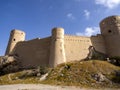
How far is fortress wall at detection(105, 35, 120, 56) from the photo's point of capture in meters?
35.1

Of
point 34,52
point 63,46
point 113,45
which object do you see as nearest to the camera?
point 63,46

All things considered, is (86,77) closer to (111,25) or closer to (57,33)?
(57,33)

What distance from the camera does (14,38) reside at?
40000 millimetres

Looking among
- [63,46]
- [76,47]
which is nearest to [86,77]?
[63,46]

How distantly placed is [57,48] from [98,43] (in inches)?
365

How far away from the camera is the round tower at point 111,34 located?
3555 cm

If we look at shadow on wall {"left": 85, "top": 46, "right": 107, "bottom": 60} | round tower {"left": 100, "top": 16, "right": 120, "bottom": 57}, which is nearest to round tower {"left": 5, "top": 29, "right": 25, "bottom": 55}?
shadow on wall {"left": 85, "top": 46, "right": 107, "bottom": 60}

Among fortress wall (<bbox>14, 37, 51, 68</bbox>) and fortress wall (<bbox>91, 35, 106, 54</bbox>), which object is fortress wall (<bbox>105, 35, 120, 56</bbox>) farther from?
fortress wall (<bbox>14, 37, 51, 68</bbox>)

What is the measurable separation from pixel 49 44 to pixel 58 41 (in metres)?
2.18

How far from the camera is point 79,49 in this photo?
3519 cm

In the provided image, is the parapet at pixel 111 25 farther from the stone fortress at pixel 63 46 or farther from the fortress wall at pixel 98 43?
the fortress wall at pixel 98 43

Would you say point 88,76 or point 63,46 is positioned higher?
point 63,46

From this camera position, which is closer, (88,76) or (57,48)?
(88,76)

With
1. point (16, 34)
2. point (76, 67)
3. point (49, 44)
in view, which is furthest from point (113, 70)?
point (16, 34)
